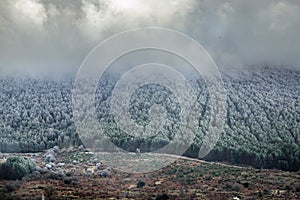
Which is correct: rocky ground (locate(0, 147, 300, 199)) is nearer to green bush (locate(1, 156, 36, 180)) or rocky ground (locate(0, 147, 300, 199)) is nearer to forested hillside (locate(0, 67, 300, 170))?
green bush (locate(1, 156, 36, 180))

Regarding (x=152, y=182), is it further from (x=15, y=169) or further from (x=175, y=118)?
(x=175, y=118)

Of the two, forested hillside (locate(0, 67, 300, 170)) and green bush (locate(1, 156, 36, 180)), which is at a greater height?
forested hillside (locate(0, 67, 300, 170))

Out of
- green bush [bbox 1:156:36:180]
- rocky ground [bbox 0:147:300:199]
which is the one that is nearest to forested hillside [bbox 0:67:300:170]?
rocky ground [bbox 0:147:300:199]

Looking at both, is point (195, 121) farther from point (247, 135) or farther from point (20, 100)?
point (20, 100)

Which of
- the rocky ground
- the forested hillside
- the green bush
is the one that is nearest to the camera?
the rocky ground

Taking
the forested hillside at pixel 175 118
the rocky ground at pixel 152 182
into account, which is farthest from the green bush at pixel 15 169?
the forested hillside at pixel 175 118

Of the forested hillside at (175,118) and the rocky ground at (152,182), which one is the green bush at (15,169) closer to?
the rocky ground at (152,182)

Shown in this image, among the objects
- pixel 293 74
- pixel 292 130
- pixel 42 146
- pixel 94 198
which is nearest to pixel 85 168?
pixel 42 146
